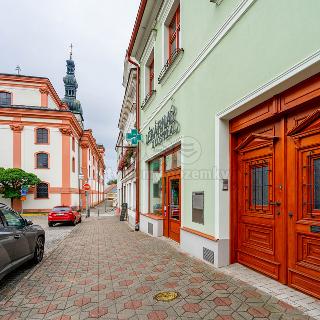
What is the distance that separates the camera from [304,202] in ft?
13.7

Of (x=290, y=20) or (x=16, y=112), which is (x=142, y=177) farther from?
(x=16, y=112)

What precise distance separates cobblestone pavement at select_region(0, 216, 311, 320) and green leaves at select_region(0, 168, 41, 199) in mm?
23143

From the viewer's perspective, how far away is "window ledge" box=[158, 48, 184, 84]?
8406mm

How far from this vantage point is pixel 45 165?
31.7 metres

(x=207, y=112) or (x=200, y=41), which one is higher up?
(x=200, y=41)

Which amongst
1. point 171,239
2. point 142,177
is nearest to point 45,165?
point 142,177

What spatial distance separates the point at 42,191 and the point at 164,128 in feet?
80.6

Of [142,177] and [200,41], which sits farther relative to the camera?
[142,177]

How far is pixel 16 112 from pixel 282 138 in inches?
1240

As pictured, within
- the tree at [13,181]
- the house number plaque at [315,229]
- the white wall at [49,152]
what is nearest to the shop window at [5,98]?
the white wall at [49,152]

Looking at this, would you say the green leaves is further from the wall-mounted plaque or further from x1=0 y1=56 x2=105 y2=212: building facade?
the wall-mounted plaque

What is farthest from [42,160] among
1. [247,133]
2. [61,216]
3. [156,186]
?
[247,133]

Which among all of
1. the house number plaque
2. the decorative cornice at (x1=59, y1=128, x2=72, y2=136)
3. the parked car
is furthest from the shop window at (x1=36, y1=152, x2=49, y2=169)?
the house number plaque

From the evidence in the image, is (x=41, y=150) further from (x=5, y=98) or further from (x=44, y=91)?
(x=5, y=98)
